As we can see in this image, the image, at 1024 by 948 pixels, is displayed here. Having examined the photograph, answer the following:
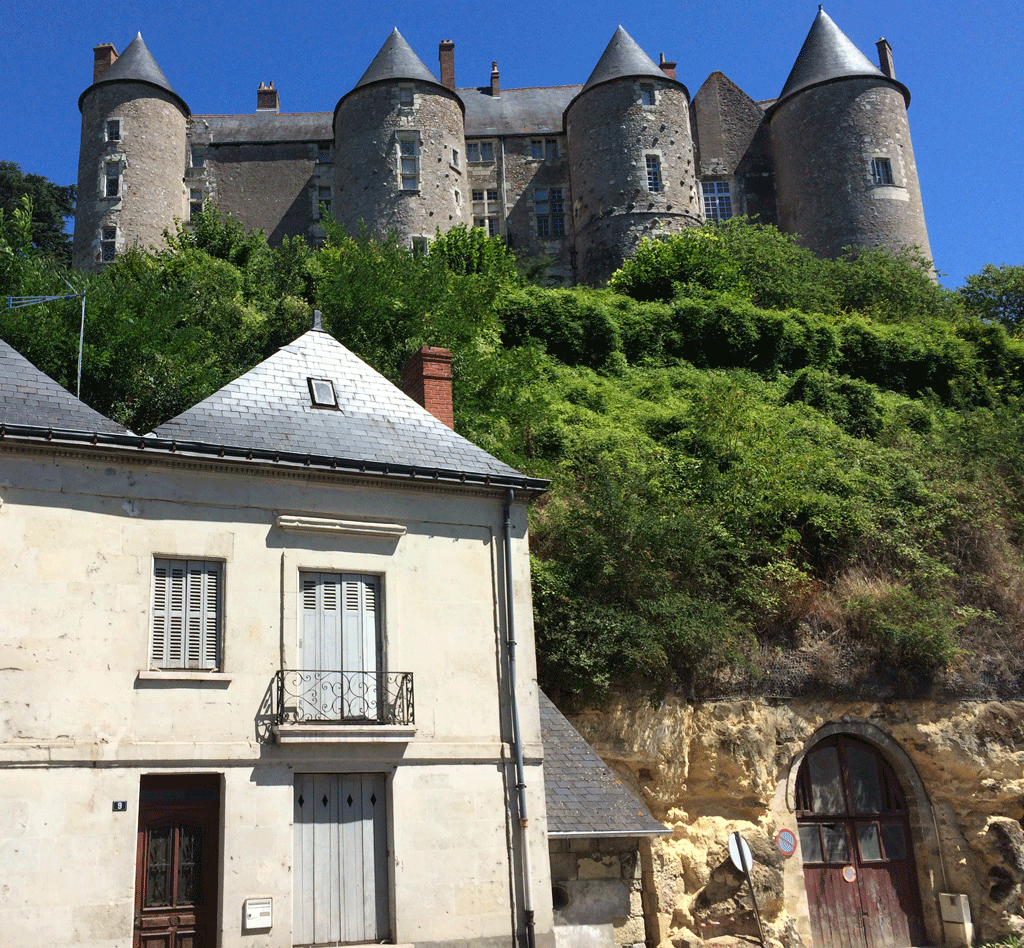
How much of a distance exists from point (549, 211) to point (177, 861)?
40163 mm

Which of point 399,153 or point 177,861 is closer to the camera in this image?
point 177,861

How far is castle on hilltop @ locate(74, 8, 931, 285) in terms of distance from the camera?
44469 mm

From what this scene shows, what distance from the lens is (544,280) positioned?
4403 centimetres

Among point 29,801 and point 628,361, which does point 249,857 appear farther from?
point 628,361

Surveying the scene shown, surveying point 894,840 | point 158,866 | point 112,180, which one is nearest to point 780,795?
point 894,840

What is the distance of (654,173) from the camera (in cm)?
4556

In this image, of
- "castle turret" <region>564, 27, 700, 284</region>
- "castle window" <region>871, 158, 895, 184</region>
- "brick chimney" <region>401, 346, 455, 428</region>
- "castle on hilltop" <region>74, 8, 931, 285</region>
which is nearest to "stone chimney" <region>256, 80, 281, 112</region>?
"castle on hilltop" <region>74, 8, 931, 285</region>

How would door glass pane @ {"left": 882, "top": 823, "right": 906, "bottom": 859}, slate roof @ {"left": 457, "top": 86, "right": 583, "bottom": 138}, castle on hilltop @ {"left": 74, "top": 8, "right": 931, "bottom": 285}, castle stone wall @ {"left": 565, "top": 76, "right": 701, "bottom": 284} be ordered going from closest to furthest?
1. door glass pane @ {"left": 882, "top": 823, "right": 906, "bottom": 859}
2. castle on hilltop @ {"left": 74, "top": 8, "right": 931, "bottom": 285}
3. castle stone wall @ {"left": 565, "top": 76, "right": 701, "bottom": 284}
4. slate roof @ {"left": 457, "top": 86, "right": 583, "bottom": 138}

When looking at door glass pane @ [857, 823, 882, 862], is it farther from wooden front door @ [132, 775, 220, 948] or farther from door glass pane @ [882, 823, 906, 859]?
wooden front door @ [132, 775, 220, 948]

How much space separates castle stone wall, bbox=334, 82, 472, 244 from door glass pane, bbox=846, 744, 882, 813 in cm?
2914

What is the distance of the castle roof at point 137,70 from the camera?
4534 centimetres

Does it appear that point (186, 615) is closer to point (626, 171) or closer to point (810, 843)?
point (810, 843)

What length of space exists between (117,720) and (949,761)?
13.0 meters

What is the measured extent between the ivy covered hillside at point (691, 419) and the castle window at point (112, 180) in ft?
20.9
